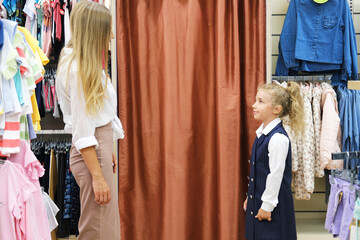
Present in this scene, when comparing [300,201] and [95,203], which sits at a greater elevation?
[95,203]

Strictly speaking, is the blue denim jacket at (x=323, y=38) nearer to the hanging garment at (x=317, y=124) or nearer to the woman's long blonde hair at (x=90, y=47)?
the hanging garment at (x=317, y=124)

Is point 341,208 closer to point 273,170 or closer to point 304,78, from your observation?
point 273,170

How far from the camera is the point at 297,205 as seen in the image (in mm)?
3355

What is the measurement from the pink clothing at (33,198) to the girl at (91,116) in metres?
0.37

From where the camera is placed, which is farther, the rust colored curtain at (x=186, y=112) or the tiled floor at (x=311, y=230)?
the tiled floor at (x=311, y=230)

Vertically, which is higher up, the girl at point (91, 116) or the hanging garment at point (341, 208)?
the girl at point (91, 116)

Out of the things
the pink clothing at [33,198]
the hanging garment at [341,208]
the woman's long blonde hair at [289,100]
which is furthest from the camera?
the woman's long blonde hair at [289,100]

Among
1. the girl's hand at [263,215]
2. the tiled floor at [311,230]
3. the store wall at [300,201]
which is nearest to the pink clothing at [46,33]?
the store wall at [300,201]

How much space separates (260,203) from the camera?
2219 mm

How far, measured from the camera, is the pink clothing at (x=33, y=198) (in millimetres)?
1949

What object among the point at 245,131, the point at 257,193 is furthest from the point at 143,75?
the point at 257,193

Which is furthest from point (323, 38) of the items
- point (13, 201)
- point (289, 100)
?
point (13, 201)

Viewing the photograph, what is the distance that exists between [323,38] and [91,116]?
210cm

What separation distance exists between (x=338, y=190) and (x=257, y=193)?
1.60ft
